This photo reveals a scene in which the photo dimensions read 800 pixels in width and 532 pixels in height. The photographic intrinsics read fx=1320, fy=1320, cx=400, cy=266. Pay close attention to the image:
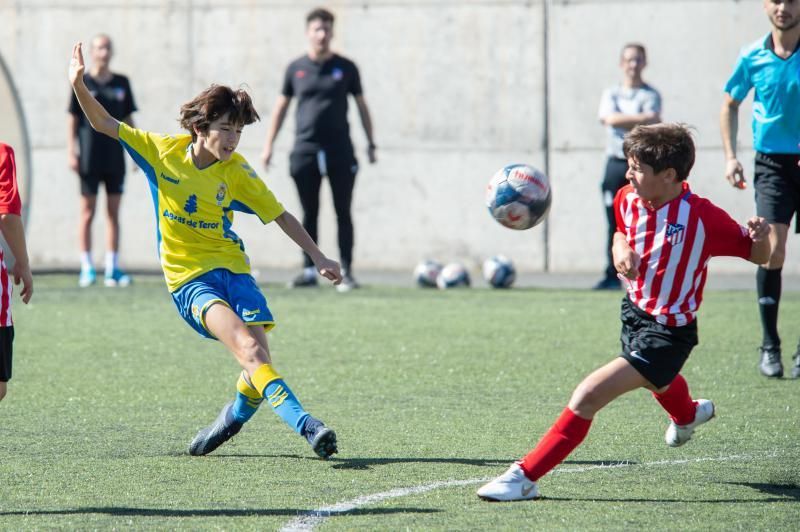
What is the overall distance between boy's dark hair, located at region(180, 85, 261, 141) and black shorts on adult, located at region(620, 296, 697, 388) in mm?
1812

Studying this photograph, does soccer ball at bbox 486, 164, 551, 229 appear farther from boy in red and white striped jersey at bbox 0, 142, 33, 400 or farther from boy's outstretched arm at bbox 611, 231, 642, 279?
boy in red and white striped jersey at bbox 0, 142, 33, 400

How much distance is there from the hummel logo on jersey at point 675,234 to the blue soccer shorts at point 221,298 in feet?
5.63

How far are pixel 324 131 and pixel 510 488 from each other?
25.0 feet

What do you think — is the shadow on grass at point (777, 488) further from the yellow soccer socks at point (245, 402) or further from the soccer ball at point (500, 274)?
the soccer ball at point (500, 274)

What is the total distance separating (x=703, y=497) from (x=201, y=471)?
6.33 ft

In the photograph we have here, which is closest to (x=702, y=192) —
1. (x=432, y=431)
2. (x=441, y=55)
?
(x=441, y=55)

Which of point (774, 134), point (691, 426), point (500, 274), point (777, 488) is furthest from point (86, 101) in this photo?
point (500, 274)

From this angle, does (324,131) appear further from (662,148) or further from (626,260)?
(626,260)

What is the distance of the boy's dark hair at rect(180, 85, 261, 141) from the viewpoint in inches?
212

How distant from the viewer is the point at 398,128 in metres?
14.2

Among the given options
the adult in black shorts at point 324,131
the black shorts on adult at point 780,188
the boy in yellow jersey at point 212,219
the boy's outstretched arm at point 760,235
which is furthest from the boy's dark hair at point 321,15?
the boy's outstretched arm at point 760,235

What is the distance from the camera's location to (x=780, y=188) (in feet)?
24.3

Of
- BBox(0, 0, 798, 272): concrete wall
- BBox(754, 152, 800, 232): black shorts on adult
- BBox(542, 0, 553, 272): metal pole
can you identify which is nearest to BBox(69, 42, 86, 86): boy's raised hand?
BBox(754, 152, 800, 232): black shorts on adult

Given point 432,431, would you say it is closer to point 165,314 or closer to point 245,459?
point 245,459
